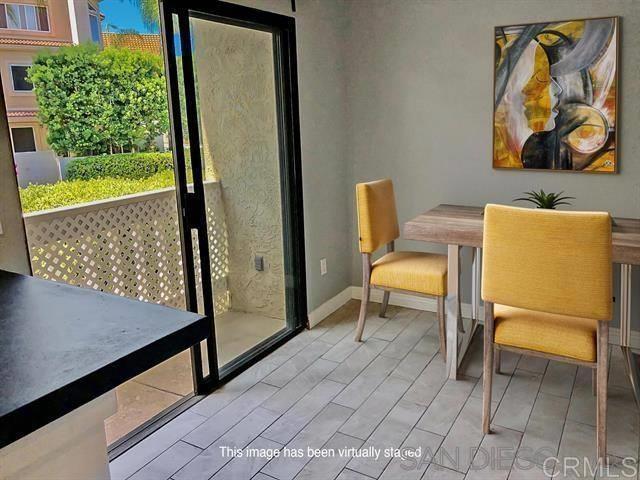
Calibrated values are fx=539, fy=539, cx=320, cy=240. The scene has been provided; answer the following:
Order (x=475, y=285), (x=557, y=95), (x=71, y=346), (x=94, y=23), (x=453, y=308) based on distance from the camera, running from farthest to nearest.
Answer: (x=475, y=285)
(x=557, y=95)
(x=453, y=308)
(x=94, y=23)
(x=71, y=346)

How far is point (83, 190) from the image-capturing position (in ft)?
8.29

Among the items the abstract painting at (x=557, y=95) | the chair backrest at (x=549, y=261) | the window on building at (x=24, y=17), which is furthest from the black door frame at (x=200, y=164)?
the chair backrest at (x=549, y=261)

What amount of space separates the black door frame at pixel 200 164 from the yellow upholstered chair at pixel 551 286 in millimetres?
1361

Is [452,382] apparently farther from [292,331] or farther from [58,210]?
[58,210]

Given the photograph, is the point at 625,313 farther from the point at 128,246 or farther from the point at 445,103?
the point at 128,246

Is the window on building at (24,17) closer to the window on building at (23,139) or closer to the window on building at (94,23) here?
the window on building at (94,23)

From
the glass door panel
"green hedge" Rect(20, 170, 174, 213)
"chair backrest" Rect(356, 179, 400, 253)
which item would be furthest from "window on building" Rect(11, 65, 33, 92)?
"chair backrest" Rect(356, 179, 400, 253)

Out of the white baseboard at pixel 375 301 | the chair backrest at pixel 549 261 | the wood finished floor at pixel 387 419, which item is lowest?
the wood finished floor at pixel 387 419

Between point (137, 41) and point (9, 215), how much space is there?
105 centimetres

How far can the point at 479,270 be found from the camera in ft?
11.0

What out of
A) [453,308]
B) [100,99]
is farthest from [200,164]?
[453,308]

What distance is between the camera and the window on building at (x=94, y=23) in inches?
91.0

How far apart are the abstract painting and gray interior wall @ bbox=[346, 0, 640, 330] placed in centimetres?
5

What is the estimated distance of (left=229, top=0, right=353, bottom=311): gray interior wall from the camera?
11.1ft
